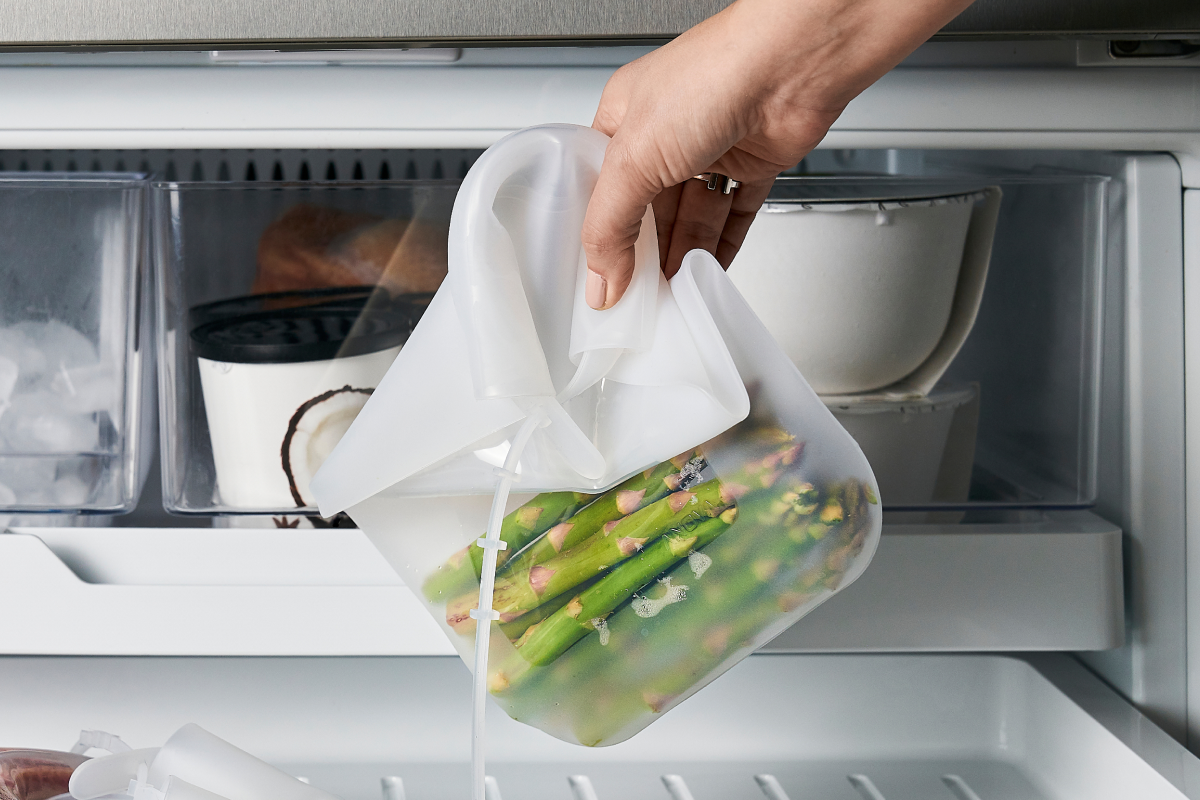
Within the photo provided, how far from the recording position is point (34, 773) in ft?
1.91

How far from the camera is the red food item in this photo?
57 cm

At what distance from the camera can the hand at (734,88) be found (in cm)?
44

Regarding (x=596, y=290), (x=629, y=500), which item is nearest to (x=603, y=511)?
(x=629, y=500)

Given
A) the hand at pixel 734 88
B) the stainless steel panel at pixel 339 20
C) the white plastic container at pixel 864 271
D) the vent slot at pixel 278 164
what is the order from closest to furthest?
1. the hand at pixel 734 88
2. the stainless steel panel at pixel 339 20
3. the white plastic container at pixel 864 271
4. the vent slot at pixel 278 164

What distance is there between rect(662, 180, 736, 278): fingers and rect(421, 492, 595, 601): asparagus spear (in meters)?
0.19

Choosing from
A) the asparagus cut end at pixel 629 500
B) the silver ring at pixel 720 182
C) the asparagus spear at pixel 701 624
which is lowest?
the asparagus spear at pixel 701 624

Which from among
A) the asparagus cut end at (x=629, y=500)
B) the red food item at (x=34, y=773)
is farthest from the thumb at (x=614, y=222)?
the red food item at (x=34, y=773)

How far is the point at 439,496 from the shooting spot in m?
0.53

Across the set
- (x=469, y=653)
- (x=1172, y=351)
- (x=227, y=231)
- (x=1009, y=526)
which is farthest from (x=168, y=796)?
(x=1172, y=351)

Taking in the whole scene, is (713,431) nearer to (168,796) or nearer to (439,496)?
(439,496)

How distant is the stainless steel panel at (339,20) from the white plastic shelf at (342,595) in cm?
34

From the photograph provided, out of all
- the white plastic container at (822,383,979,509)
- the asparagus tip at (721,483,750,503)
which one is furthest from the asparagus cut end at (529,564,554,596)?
the white plastic container at (822,383,979,509)

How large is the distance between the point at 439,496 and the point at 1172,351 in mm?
531

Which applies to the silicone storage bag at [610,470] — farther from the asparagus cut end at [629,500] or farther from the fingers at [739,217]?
the fingers at [739,217]
